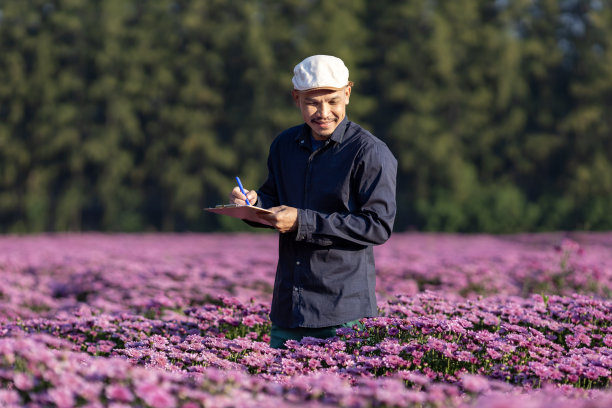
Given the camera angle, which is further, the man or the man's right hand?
the man's right hand

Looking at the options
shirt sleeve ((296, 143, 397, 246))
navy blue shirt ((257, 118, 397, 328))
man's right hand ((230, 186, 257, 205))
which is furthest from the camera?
man's right hand ((230, 186, 257, 205))

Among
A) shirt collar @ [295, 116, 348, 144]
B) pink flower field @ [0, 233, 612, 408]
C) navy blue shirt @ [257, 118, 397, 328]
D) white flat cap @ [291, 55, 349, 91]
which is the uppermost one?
white flat cap @ [291, 55, 349, 91]

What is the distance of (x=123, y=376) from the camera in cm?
259

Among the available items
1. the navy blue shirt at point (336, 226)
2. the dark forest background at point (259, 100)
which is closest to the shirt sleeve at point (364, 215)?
the navy blue shirt at point (336, 226)

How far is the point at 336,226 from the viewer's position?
3.63m

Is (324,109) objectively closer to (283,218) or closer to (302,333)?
(283,218)

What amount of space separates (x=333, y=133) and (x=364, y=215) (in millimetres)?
493

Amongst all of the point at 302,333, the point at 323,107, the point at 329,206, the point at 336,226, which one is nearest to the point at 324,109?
the point at 323,107

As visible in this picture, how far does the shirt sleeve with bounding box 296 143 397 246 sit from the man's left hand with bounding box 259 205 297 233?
0.04m

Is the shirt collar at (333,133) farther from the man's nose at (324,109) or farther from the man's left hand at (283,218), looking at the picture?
the man's left hand at (283,218)

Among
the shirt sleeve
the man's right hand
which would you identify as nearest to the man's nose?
the shirt sleeve

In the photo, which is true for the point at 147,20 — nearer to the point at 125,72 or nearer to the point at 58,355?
the point at 125,72

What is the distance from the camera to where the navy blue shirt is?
372 centimetres

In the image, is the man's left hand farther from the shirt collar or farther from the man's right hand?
the shirt collar
